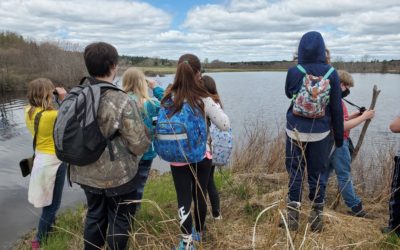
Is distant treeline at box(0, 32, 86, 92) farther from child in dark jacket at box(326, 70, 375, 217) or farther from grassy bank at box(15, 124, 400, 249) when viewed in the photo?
child in dark jacket at box(326, 70, 375, 217)

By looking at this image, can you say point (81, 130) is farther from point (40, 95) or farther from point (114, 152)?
point (40, 95)

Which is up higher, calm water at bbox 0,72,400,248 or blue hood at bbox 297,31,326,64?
blue hood at bbox 297,31,326,64

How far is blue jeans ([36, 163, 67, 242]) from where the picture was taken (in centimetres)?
378

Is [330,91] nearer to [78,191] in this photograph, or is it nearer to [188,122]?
[188,122]

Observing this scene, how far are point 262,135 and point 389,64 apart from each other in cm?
5046

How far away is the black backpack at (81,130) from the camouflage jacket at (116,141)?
0.06 meters

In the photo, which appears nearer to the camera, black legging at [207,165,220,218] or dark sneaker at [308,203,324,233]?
dark sneaker at [308,203,324,233]

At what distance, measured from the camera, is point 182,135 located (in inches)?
112

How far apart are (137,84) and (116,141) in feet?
4.04

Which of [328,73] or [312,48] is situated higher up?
[312,48]

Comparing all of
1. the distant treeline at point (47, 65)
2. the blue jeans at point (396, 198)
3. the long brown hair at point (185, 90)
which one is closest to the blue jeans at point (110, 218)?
the long brown hair at point (185, 90)

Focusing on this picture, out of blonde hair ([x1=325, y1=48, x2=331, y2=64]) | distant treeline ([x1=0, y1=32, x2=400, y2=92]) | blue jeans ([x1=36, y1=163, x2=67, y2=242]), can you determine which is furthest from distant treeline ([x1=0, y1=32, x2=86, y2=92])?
blonde hair ([x1=325, y1=48, x2=331, y2=64])

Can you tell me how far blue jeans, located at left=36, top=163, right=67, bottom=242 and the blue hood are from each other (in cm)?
259

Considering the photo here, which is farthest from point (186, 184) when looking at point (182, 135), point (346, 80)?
point (346, 80)
